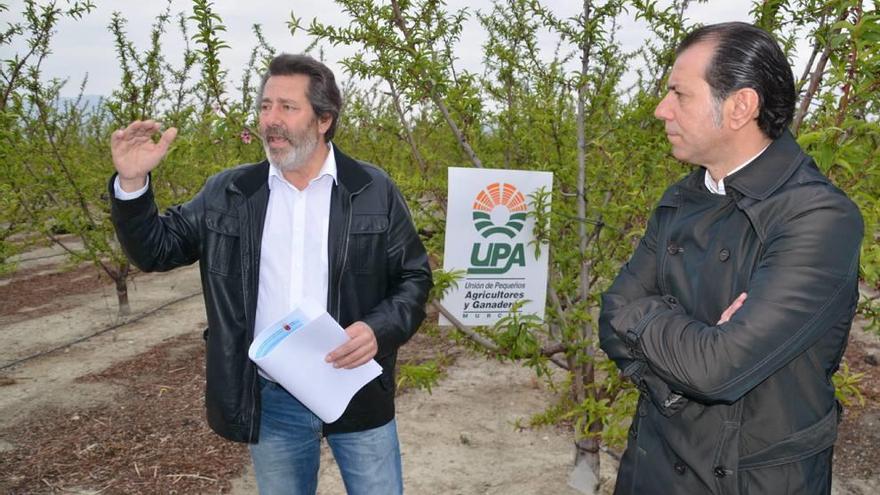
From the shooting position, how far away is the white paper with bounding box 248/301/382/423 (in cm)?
200

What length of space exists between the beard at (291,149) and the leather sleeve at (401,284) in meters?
0.32

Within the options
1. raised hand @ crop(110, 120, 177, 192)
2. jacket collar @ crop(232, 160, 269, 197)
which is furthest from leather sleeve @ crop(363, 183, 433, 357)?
raised hand @ crop(110, 120, 177, 192)

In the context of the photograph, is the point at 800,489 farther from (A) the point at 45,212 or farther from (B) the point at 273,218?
(A) the point at 45,212

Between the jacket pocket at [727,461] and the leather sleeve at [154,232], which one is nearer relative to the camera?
the jacket pocket at [727,461]

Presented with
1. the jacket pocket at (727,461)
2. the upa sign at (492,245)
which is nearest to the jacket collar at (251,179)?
the upa sign at (492,245)

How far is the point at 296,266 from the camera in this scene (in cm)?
230

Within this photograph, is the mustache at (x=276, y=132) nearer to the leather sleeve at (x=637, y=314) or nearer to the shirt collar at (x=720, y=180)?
the leather sleeve at (x=637, y=314)

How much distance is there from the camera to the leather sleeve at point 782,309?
1.40 m

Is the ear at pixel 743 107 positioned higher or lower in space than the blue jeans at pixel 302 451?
higher

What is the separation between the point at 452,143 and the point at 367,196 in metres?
2.08

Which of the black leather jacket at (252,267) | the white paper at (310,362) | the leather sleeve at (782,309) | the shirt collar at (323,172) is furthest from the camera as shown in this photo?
the shirt collar at (323,172)

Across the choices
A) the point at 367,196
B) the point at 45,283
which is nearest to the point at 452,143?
the point at 367,196

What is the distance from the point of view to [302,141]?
7.67ft

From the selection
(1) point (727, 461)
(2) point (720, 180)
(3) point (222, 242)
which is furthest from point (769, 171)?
(3) point (222, 242)
